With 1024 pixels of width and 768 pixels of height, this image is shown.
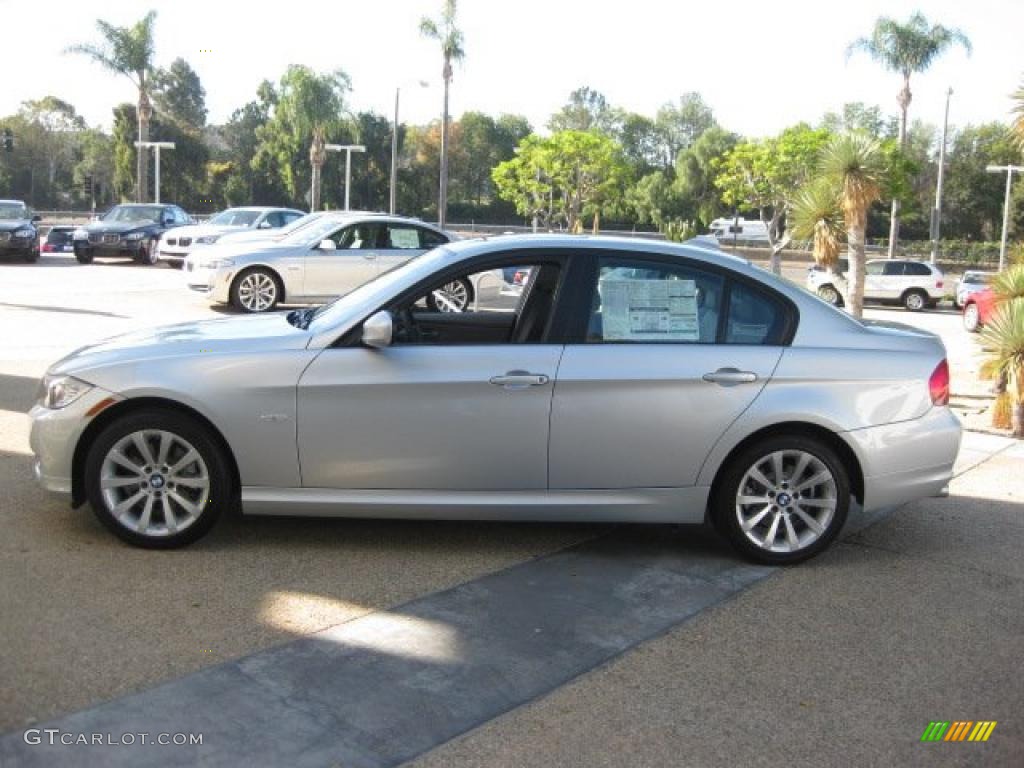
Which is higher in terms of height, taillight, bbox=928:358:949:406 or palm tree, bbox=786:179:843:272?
palm tree, bbox=786:179:843:272

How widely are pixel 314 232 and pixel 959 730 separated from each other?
1441 cm

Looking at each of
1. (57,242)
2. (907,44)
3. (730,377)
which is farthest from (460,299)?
(907,44)

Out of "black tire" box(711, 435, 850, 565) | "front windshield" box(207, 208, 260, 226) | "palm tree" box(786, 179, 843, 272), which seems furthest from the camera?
"front windshield" box(207, 208, 260, 226)

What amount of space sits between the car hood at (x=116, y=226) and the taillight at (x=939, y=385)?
996 inches

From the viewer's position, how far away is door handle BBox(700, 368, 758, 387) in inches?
213

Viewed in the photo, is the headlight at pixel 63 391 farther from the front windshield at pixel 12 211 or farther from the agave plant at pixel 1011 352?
the front windshield at pixel 12 211

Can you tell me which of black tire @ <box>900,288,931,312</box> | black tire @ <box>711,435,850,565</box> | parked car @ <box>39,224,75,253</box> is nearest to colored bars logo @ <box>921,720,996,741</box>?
black tire @ <box>711,435,850,565</box>

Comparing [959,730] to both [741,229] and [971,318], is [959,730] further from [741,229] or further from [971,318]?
[741,229]

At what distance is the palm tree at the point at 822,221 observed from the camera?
1440 cm

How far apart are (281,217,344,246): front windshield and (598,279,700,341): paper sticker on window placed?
1172 centimetres

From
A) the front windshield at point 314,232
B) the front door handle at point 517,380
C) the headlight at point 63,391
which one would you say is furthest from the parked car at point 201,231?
the front door handle at point 517,380

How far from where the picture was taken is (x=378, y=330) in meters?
5.23

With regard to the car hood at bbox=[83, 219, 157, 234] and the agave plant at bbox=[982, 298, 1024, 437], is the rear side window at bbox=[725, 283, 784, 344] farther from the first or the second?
the car hood at bbox=[83, 219, 157, 234]

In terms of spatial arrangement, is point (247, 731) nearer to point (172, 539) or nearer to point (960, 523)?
point (172, 539)
